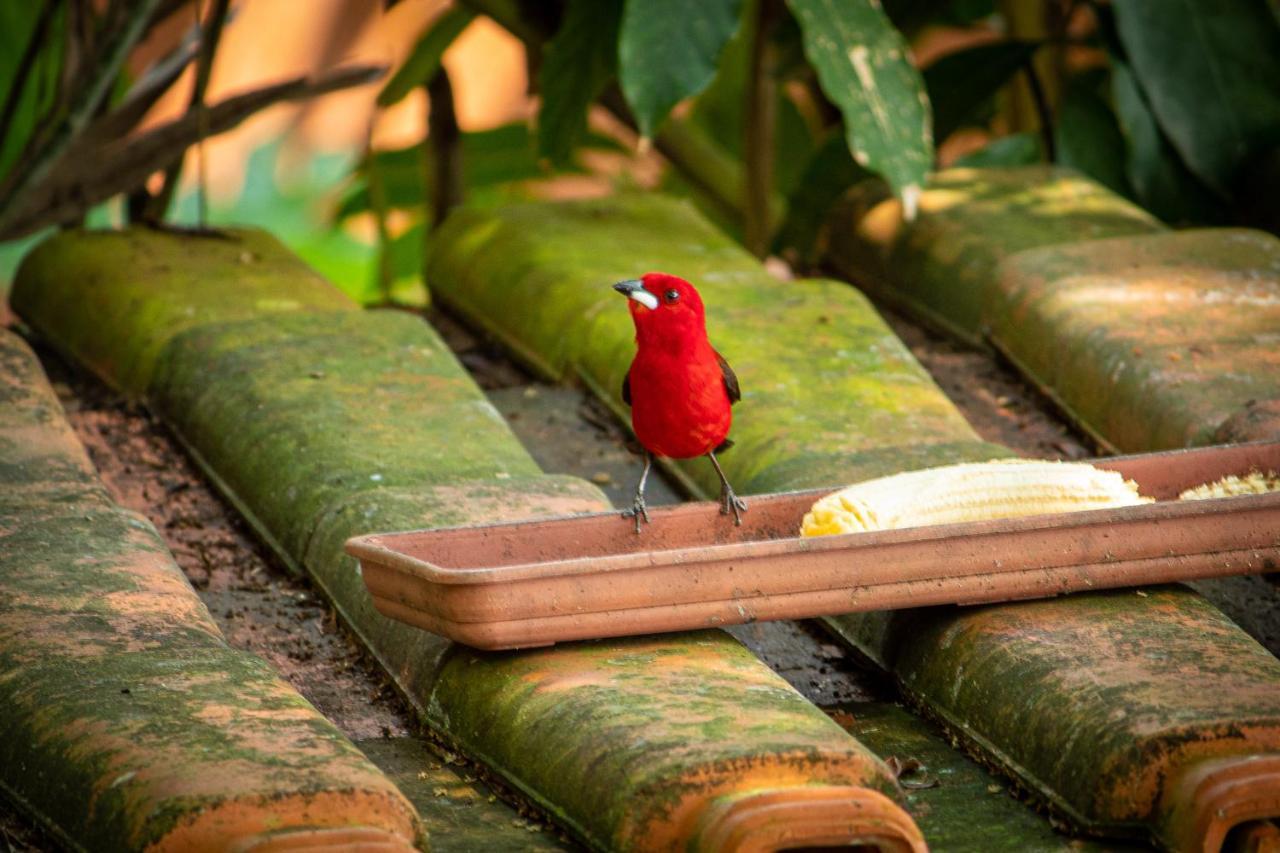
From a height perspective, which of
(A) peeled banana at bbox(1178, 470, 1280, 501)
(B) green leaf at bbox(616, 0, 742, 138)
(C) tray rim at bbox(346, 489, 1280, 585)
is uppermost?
(B) green leaf at bbox(616, 0, 742, 138)

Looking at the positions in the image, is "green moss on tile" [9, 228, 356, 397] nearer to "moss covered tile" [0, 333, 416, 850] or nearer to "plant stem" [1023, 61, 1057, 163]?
"moss covered tile" [0, 333, 416, 850]

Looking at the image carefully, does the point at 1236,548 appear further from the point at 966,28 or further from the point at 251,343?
the point at 966,28

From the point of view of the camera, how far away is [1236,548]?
8.00ft

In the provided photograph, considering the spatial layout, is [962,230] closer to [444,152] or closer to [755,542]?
[444,152]

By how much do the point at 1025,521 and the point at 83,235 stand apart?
99.2 inches

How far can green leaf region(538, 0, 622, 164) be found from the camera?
4.13m

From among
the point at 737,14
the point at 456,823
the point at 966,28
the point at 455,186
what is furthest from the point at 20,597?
the point at 966,28

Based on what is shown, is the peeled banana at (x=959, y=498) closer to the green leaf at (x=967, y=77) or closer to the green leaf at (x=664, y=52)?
the green leaf at (x=664, y=52)

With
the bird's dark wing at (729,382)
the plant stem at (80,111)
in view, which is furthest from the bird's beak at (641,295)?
the plant stem at (80,111)

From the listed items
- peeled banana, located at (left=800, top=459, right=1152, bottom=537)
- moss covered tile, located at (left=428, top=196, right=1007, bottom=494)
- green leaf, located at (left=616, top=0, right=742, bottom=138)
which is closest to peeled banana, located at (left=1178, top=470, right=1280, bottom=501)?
peeled banana, located at (left=800, top=459, right=1152, bottom=537)

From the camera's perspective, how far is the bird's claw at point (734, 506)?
255 centimetres

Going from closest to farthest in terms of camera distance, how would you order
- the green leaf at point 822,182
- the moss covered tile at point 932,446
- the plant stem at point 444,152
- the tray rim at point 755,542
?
the moss covered tile at point 932,446 → the tray rim at point 755,542 → the green leaf at point 822,182 → the plant stem at point 444,152

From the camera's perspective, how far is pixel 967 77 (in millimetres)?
4660

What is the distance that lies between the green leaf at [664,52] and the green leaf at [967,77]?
4.00ft
